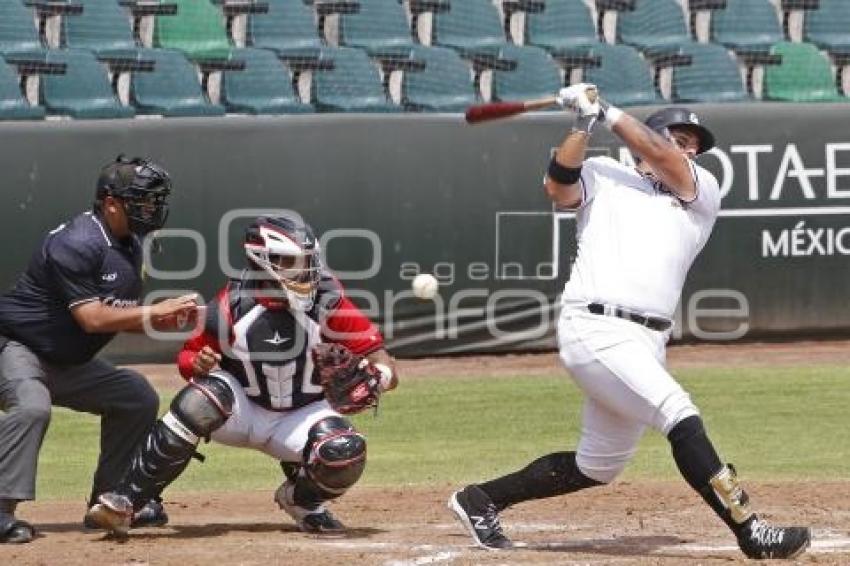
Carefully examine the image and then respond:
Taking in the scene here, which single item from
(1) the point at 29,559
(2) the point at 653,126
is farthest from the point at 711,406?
(1) the point at 29,559

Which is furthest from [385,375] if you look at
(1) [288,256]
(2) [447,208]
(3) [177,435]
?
(2) [447,208]

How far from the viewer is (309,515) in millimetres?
7457

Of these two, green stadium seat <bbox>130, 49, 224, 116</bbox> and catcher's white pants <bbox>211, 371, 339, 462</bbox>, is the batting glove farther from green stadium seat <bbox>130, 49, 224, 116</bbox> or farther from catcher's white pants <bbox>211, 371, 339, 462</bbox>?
green stadium seat <bbox>130, 49, 224, 116</bbox>

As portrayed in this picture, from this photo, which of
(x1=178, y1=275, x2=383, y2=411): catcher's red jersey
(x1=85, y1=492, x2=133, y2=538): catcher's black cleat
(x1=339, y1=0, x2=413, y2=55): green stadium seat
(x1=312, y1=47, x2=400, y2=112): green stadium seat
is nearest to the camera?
(x1=85, y1=492, x2=133, y2=538): catcher's black cleat

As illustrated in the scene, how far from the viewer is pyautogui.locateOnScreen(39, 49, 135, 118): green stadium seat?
1370 centimetres

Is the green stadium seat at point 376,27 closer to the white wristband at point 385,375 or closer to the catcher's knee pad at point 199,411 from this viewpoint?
the white wristband at point 385,375

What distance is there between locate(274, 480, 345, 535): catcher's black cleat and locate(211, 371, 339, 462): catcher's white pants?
0.25 meters

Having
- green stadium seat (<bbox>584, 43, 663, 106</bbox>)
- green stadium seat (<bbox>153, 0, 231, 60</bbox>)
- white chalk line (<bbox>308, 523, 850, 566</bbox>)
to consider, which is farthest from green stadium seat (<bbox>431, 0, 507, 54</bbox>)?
white chalk line (<bbox>308, 523, 850, 566</bbox>)

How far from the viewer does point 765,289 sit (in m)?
14.1

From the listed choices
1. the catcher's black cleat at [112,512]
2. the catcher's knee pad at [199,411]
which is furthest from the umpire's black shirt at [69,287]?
the catcher's black cleat at [112,512]

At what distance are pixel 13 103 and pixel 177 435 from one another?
7046 millimetres

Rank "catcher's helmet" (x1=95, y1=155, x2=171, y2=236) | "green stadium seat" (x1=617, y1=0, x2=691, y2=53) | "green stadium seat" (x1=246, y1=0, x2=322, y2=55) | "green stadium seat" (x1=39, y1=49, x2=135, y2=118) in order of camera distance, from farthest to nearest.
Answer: "green stadium seat" (x1=617, y1=0, x2=691, y2=53), "green stadium seat" (x1=246, y1=0, x2=322, y2=55), "green stadium seat" (x1=39, y1=49, x2=135, y2=118), "catcher's helmet" (x1=95, y1=155, x2=171, y2=236)

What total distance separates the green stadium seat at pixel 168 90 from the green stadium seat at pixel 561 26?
10.9 feet

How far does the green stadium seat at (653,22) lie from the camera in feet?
53.2
